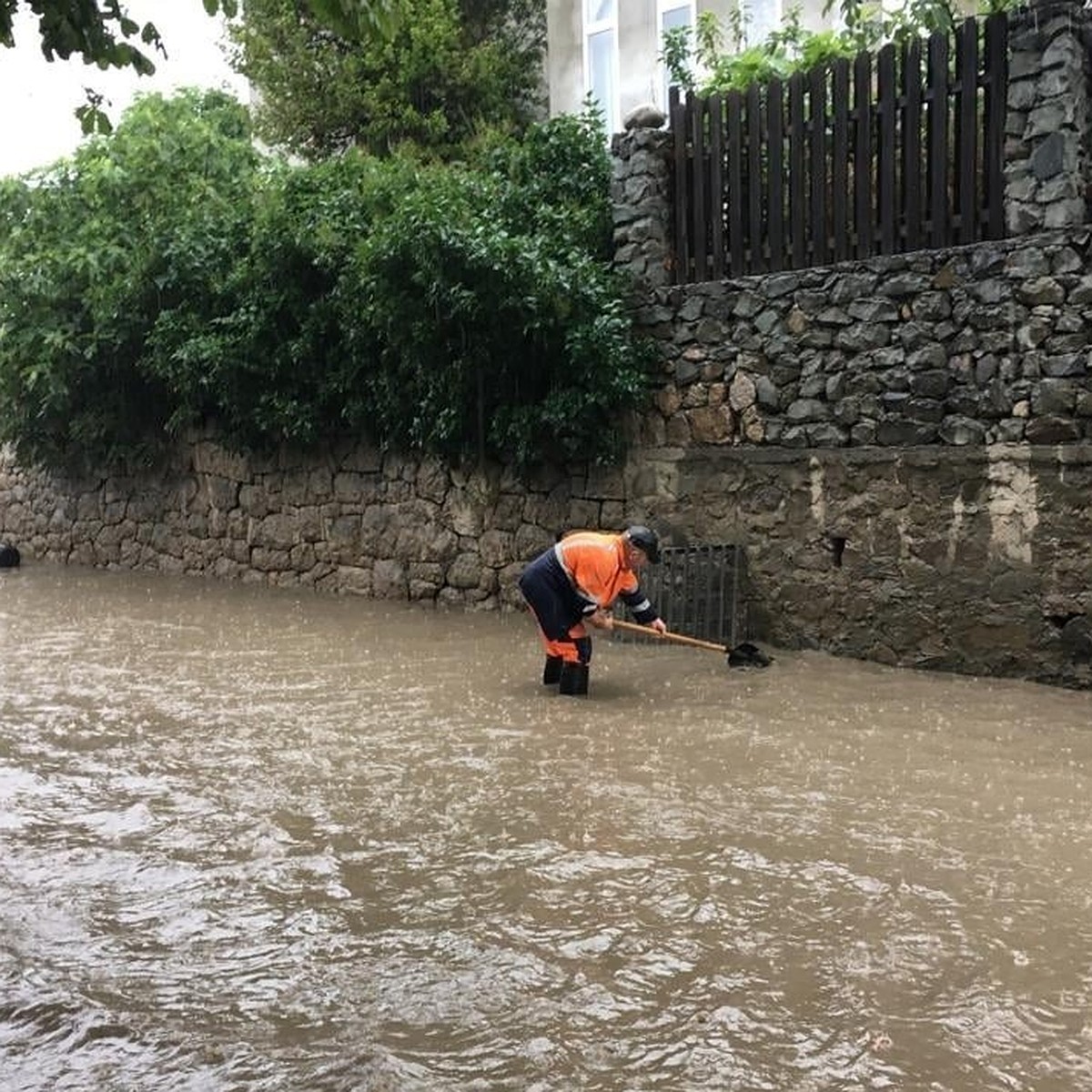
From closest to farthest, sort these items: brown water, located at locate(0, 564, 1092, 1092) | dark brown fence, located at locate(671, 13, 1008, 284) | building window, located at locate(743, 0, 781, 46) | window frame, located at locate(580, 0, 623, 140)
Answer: brown water, located at locate(0, 564, 1092, 1092)
dark brown fence, located at locate(671, 13, 1008, 284)
building window, located at locate(743, 0, 781, 46)
window frame, located at locate(580, 0, 623, 140)

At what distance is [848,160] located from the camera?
8203 mm

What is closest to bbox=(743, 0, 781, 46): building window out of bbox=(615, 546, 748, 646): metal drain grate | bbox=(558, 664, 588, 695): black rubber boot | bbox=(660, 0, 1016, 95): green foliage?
bbox=(660, 0, 1016, 95): green foliage

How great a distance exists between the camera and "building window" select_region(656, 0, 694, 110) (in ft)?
46.3

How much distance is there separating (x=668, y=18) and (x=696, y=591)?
897 centimetres

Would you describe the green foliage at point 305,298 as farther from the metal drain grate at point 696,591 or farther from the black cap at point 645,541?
the black cap at point 645,541

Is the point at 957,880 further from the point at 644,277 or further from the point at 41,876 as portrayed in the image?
the point at 644,277

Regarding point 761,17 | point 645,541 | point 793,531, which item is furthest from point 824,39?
point 761,17

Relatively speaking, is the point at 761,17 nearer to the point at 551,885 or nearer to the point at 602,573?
the point at 602,573

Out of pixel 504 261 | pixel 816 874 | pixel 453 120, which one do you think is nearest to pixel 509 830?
pixel 816 874

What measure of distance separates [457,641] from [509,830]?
178 inches

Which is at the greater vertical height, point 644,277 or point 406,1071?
point 644,277

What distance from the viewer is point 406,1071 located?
2.97 meters

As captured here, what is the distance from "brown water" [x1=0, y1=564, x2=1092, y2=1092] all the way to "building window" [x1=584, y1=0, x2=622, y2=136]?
9.72 meters

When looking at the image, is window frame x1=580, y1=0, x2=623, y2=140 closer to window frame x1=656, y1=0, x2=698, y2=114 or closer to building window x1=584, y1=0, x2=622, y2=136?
building window x1=584, y1=0, x2=622, y2=136
